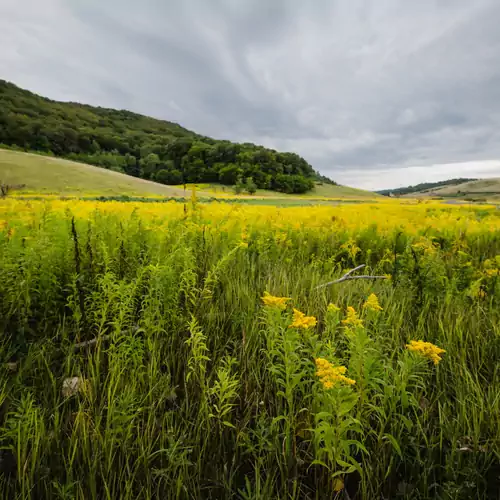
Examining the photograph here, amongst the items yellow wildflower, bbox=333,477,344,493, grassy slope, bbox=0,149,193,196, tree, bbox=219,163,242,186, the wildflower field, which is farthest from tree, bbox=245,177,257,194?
yellow wildflower, bbox=333,477,344,493

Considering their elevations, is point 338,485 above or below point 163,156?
below

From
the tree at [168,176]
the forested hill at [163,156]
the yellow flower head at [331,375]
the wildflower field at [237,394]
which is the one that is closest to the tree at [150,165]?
the forested hill at [163,156]

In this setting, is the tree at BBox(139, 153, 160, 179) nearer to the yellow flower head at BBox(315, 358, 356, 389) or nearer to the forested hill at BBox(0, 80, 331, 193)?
the forested hill at BBox(0, 80, 331, 193)

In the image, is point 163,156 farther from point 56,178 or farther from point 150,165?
point 56,178

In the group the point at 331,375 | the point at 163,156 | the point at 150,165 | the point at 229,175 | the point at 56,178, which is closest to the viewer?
A: the point at 331,375

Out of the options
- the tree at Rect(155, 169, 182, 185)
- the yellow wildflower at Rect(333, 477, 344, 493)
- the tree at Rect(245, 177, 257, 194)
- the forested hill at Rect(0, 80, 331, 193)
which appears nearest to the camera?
the yellow wildflower at Rect(333, 477, 344, 493)

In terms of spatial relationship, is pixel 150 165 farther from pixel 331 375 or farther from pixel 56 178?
pixel 331 375

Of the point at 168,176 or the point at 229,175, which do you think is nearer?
the point at 168,176

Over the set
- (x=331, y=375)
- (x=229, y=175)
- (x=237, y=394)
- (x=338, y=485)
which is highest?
(x=229, y=175)

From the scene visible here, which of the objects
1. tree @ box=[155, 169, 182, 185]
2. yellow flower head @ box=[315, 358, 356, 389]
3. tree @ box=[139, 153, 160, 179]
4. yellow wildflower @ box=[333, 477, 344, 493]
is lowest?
yellow wildflower @ box=[333, 477, 344, 493]

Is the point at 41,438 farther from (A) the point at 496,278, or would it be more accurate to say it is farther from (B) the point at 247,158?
(B) the point at 247,158

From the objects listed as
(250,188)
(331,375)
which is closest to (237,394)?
(331,375)

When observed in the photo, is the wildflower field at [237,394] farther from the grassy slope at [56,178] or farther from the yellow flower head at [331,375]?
the grassy slope at [56,178]

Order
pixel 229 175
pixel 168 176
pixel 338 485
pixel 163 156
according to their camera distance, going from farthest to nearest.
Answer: pixel 163 156, pixel 229 175, pixel 168 176, pixel 338 485
